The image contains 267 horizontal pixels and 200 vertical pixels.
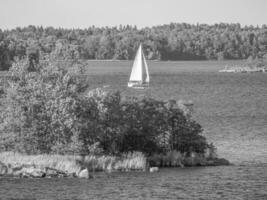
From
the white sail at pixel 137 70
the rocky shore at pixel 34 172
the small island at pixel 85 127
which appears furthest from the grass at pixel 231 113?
the rocky shore at pixel 34 172

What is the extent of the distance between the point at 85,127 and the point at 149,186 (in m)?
8.75

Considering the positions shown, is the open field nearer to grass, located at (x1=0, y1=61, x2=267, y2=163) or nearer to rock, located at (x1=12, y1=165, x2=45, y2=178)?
grass, located at (x1=0, y1=61, x2=267, y2=163)

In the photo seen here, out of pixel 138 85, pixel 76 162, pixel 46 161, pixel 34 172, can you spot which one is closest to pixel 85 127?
pixel 76 162

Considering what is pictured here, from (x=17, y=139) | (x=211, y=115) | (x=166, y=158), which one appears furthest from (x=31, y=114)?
(x=211, y=115)

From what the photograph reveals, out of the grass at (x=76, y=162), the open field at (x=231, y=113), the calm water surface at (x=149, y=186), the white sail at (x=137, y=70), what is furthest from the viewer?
the white sail at (x=137, y=70)

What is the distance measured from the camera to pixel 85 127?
5878cm

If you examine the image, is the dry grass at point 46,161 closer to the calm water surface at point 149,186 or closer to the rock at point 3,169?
the rock at point 3,169

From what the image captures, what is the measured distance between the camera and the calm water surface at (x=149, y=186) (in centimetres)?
4894

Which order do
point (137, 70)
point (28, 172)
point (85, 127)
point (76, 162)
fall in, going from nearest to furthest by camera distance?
point (28, 172)
point (76, 162)
point (85, 127)
point (137, 70)

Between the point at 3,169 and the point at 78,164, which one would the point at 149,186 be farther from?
the point at 3,169

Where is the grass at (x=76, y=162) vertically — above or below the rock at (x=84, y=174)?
above

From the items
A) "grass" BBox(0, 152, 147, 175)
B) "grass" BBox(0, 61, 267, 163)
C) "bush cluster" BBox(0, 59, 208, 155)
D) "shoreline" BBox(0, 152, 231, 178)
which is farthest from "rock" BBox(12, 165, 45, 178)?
"grass" BBox(0, 61, 267, 163)

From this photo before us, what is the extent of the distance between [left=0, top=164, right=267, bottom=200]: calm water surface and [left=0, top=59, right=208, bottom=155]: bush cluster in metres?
4.22

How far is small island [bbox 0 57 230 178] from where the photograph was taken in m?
57.3
